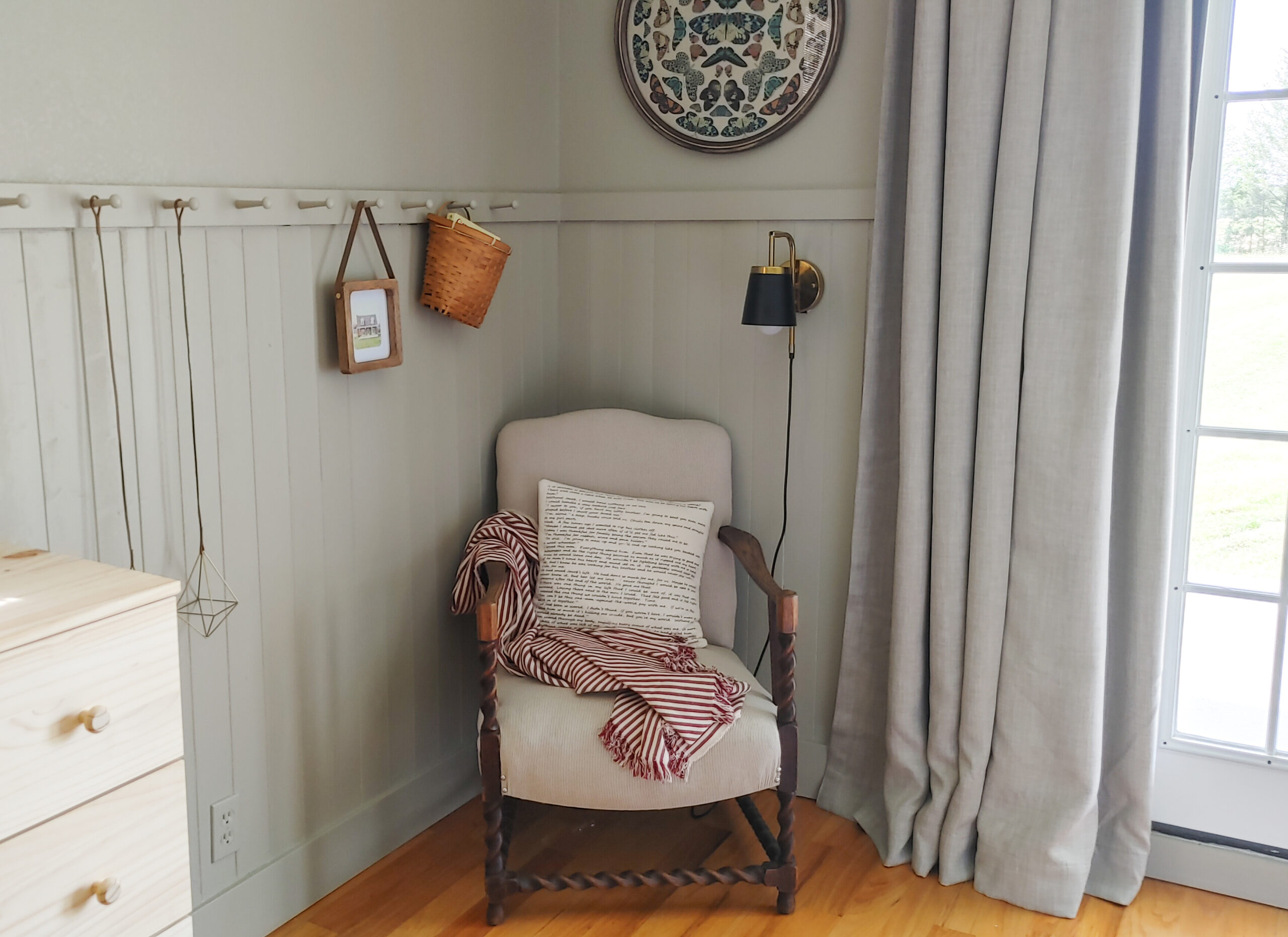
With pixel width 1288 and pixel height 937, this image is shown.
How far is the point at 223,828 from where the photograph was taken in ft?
6.54

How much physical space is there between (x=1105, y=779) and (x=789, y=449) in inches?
36.4

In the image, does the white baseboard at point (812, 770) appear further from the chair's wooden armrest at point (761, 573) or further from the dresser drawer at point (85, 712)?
the dresser drawer at point (85, 712)

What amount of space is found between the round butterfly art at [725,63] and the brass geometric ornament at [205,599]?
4.46 feet

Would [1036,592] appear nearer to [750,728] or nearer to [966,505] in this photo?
[966,505]

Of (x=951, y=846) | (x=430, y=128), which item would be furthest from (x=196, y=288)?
(x=951, y=846)

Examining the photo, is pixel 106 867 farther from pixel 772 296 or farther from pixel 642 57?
pixel 642 57

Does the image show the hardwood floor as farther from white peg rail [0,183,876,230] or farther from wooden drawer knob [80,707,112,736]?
white peg rail [0,183,876,230]

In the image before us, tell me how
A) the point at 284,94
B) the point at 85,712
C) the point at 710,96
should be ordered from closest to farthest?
the point at 85,712 < the point at 284,94 < the point at 710,96

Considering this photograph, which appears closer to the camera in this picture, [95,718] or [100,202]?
[95,718]

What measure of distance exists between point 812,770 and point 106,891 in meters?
1.68

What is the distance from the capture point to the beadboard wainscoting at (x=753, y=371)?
96.8 inches

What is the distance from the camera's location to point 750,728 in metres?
2.05

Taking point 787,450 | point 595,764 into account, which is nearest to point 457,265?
point 787,450

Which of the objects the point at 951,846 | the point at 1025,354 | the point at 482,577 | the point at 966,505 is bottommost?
the point at 951,846
